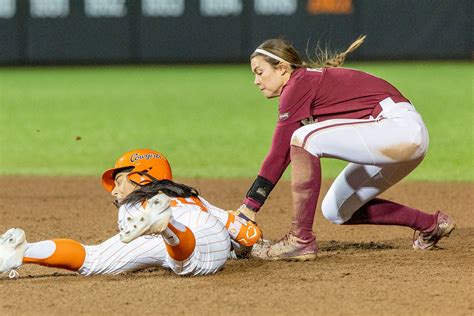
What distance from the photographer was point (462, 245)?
5.88 metres

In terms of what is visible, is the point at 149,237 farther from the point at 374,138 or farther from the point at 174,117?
the point at 174,117

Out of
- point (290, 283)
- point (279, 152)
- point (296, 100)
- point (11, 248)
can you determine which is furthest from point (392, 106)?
point (11, 248)

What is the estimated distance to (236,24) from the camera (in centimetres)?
1958

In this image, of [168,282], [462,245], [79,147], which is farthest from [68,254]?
[79,147]

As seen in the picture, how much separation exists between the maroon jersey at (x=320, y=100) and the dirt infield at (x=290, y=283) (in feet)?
1.97

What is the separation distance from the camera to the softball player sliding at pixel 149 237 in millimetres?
4672

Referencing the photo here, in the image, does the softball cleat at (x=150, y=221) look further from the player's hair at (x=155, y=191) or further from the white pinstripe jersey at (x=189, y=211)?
the player's hair at (x=155, y=191)

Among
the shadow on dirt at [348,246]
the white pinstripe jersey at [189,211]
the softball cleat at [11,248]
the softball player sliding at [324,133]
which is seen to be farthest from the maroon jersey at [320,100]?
the softball cleat at [11,248]

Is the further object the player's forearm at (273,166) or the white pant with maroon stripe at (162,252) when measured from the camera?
the player's forearm at (273,166)

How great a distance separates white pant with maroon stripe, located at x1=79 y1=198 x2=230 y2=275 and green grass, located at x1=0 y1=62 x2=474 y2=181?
13.8ft

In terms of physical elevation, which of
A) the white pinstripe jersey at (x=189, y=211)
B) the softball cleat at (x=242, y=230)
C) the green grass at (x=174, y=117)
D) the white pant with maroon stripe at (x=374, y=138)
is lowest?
the green grass at (x=174, y=117)

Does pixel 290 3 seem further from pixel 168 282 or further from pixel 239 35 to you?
pixel 168 282

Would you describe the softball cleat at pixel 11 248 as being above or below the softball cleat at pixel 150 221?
below

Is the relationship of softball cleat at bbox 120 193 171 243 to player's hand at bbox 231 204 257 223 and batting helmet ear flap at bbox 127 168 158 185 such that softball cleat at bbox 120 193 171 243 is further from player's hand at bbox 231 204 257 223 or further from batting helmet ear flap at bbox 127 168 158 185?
player's hand at bbox 231 204 257 223
